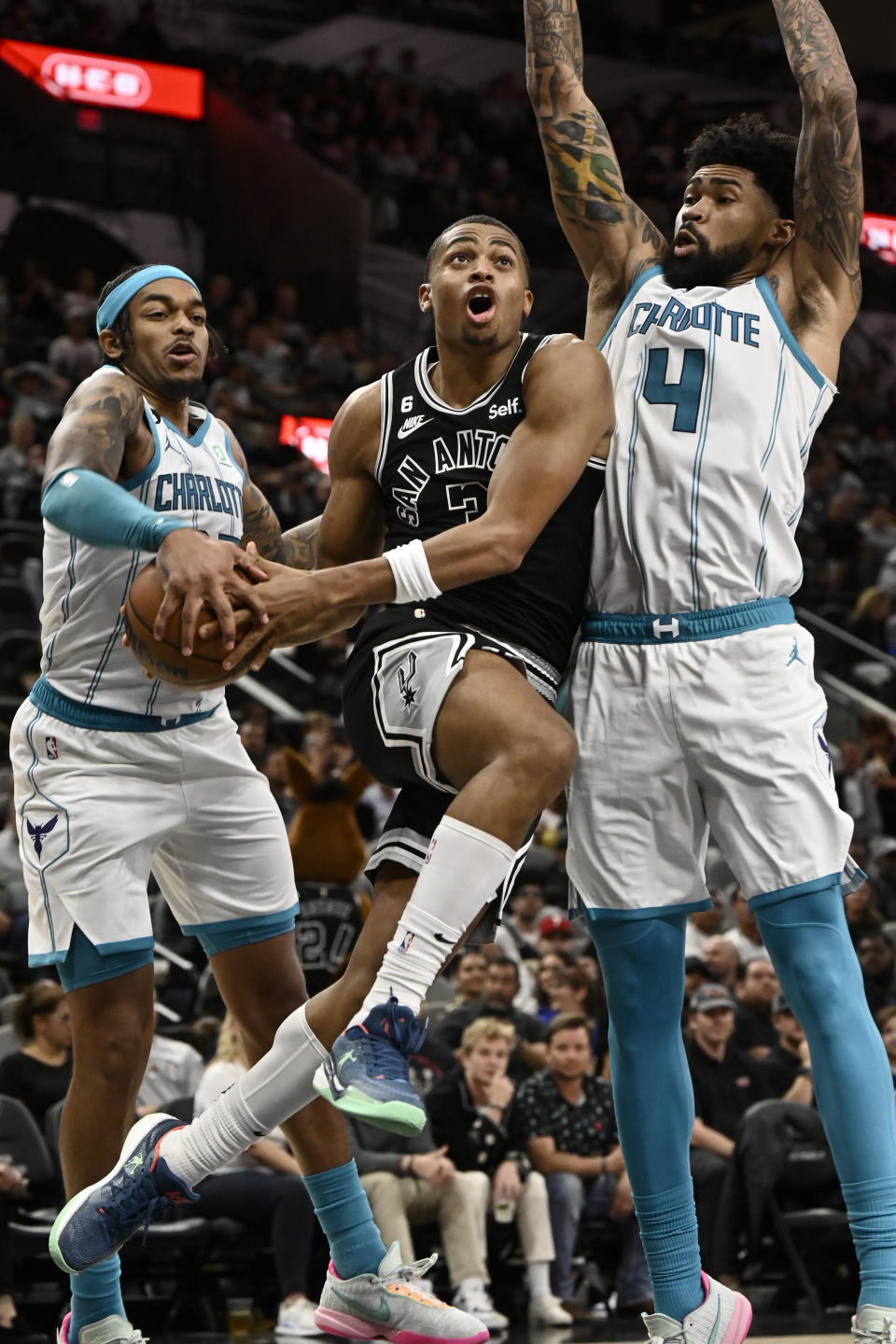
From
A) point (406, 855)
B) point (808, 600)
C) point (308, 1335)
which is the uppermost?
point (406, 855)

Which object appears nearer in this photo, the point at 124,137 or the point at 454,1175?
the point at 454,1175

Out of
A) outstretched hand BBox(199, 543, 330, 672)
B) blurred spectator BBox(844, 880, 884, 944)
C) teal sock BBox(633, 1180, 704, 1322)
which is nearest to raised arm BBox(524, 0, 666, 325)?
outstretched hand BBox(199, 543, 330, 672)

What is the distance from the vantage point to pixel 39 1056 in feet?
25.9

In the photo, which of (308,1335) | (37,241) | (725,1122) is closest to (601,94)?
(37,241)

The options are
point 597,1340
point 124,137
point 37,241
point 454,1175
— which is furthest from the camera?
point 124,137

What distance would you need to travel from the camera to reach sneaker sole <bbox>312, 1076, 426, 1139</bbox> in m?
3.46

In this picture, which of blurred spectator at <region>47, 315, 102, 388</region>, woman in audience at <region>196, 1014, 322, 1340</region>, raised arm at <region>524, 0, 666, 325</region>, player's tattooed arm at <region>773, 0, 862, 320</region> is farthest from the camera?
blurred spectator at <region>47, 315, 102, 388</region>

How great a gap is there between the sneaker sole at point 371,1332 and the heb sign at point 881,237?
2228cm

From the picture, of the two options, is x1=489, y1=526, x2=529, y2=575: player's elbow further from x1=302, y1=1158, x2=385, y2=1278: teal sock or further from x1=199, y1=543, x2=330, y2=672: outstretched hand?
x1=302, y1=1158, x2=385, y2=1278: teal sock

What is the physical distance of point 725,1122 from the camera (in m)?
8.71

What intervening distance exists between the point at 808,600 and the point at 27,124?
11748 mm

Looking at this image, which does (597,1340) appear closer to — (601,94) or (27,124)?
(27,124)

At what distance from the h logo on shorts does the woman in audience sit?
3904 millimetres

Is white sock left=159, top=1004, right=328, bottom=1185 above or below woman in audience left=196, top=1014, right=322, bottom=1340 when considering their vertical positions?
above
